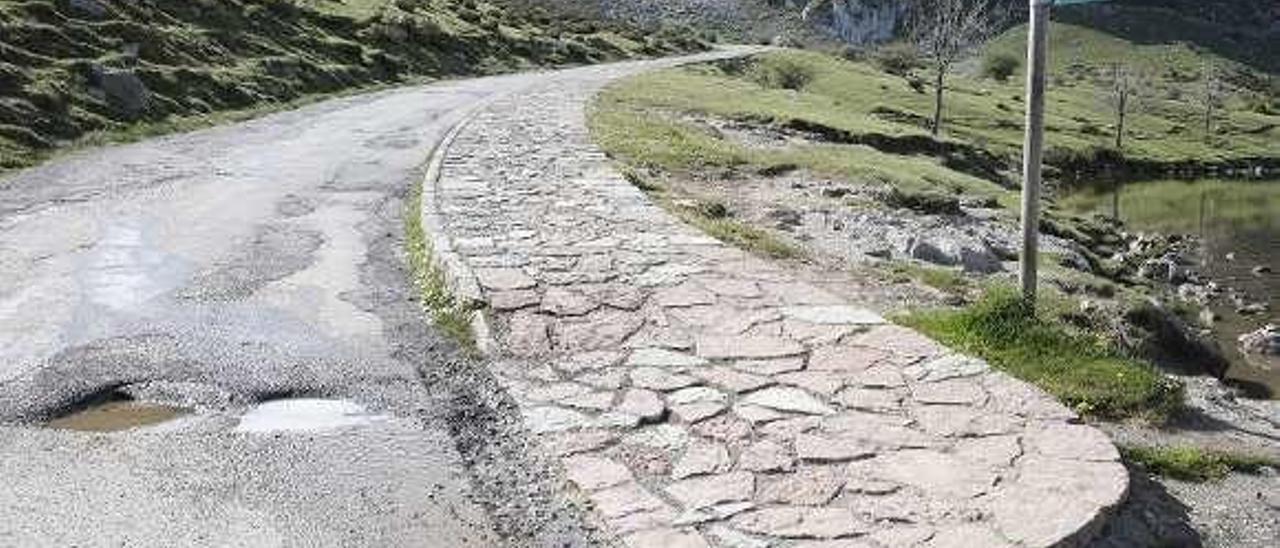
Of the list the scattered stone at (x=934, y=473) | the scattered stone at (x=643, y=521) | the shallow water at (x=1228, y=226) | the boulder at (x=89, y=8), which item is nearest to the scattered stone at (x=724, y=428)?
the scattered stone at (x=934, y=473)

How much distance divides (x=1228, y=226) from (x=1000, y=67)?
82.1 meters

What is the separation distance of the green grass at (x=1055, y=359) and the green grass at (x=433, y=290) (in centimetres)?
400

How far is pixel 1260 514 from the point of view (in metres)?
7.36

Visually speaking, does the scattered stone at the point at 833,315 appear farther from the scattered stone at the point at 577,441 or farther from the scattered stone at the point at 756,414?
the scattered stone at the point at 577,441

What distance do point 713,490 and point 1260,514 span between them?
11.3 feet

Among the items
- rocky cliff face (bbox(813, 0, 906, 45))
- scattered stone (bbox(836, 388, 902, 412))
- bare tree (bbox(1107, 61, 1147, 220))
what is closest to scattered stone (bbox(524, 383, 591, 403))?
scattered stone (bbox(836, 388, 902, 412))

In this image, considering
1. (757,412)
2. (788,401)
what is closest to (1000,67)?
(788,401)

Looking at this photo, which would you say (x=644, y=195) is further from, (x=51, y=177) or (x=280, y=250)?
(x=51, y=177)

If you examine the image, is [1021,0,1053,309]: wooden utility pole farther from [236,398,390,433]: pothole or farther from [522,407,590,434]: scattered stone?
[236,398,390,433]: pothole

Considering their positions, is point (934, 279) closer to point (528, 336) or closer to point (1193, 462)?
point (528, 336)

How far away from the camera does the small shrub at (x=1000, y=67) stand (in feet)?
414

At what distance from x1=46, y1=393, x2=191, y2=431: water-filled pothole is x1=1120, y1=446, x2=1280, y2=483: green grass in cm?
678

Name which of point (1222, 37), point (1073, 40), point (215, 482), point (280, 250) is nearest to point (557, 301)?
point (215, 482)

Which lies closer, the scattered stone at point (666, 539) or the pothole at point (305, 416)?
the scattered stone at point (666, 539)
